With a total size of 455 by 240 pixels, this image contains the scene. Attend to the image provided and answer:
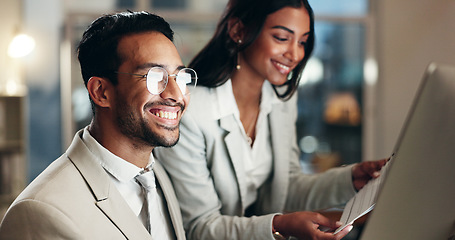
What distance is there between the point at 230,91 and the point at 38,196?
805 millimetres

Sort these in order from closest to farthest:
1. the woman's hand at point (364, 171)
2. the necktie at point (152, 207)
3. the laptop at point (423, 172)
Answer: the laptop at point (423, 172) → the necktie at point (152, 207) → the woman's hand at point (364, 171)

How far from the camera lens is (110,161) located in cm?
A: 113

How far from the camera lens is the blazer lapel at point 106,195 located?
1.04 meters

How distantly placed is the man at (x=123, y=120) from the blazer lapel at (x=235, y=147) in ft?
1.20

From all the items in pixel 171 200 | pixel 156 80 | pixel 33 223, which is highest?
pixel 156 80

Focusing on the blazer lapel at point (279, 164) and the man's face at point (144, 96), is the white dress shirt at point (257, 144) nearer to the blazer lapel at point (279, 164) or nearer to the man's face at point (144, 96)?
the blazer lapel at point (279, 164)

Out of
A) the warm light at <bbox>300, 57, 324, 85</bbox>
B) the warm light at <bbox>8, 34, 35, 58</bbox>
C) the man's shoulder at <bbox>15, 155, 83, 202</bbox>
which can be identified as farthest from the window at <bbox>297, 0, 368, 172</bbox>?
the man's shoulder at <bbox>15, 155, 83, 202</bbox>

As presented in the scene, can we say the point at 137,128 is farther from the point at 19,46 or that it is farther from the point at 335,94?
the point at 335,94

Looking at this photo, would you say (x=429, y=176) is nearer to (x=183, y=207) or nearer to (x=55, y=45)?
(x=183, y=207)

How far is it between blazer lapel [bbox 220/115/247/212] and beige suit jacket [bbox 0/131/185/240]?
0.50 m

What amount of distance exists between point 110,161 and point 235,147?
523 mm

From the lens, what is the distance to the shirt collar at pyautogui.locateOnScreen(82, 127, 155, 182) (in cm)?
112

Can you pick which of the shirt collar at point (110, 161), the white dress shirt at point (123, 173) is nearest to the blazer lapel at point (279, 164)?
the white dress shirt at point (123, 173)

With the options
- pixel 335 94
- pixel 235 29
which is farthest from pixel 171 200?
pixel 335 94
